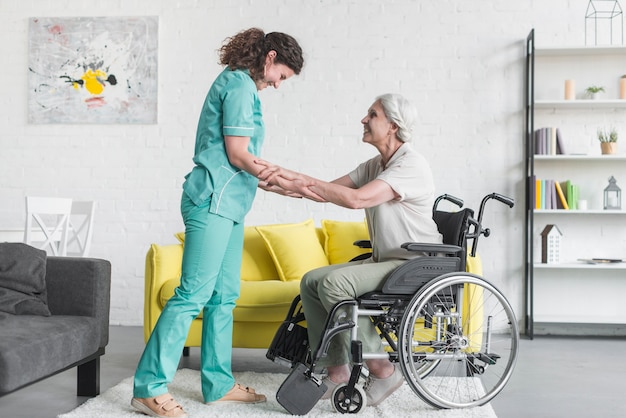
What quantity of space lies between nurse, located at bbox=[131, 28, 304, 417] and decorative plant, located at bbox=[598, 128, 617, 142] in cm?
268

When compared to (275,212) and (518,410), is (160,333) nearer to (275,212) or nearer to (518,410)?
(518,410)

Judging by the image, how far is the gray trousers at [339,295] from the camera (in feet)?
8.58

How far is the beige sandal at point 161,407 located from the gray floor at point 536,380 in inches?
14.1

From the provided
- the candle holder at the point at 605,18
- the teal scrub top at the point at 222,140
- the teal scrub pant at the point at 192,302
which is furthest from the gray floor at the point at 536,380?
the candle holder at the point at 605,18

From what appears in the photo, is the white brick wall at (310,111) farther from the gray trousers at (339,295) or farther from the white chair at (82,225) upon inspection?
the gray trousers at (339,295)

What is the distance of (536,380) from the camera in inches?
134

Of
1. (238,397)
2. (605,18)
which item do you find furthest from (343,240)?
(605,18)

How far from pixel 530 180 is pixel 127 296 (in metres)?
2.71

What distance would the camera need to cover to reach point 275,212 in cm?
498

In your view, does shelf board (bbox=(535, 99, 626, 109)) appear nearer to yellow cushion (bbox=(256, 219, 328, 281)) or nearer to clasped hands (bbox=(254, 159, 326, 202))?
yellow cushion (bbox=(256, 219, 328, 281))

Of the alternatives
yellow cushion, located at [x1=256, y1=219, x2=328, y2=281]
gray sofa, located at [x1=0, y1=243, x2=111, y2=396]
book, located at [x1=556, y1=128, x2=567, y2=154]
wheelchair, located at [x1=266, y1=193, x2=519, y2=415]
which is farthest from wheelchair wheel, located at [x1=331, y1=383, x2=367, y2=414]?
book, located at [x1=556, y1=128, x2=567, y2=154]

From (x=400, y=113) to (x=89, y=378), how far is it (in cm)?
159

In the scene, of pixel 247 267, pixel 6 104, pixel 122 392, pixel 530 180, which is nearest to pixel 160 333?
pixel 122 392

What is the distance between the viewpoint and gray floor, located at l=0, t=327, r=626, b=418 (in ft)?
9.29
